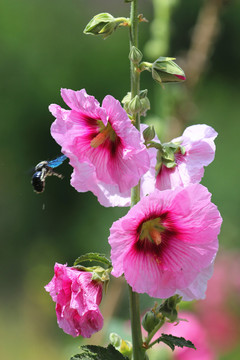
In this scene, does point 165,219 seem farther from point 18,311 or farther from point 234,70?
point 234,70

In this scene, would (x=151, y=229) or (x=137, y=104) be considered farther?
(x=151, y=229)

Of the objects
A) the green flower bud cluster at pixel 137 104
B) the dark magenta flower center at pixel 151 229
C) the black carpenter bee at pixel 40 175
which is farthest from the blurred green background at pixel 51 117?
the green flower bud cluster at pixel 137 104

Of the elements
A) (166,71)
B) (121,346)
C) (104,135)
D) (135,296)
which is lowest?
(121,346)

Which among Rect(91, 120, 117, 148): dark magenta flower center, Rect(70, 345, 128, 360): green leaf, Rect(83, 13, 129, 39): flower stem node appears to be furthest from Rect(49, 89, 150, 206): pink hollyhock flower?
Rect(70, 345, 128, 360): green leaf

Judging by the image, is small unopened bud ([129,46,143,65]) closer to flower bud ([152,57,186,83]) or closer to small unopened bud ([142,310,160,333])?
flower bud ([152,57,186,83])

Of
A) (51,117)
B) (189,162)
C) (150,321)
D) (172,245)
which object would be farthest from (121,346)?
(51,117)

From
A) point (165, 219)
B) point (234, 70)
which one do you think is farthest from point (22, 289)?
point (165, 219)

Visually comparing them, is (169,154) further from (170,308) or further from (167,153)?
(170,308)
